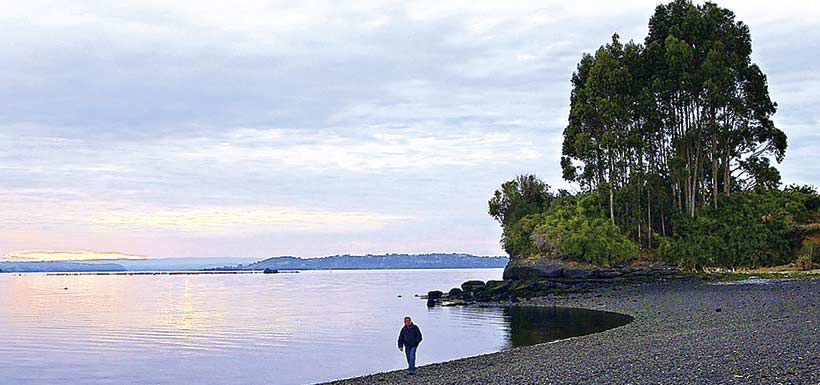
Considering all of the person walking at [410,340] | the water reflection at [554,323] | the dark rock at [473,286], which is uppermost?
the dark rock at [473,286]

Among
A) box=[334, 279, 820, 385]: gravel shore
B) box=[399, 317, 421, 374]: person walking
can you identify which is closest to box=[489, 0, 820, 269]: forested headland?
box=[334, 279, 820, 385]: gravel shore

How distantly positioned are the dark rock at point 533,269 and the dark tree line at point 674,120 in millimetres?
8278

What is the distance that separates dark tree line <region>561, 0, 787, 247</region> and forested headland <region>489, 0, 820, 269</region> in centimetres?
10

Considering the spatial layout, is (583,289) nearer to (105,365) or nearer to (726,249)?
(726,249)

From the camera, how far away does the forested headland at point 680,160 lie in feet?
215

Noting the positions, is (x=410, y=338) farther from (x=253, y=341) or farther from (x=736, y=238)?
(x=736, y=238)

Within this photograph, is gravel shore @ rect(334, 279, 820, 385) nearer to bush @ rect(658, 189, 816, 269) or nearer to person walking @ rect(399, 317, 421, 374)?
person walking @ rect(399, 317, 421, 374)

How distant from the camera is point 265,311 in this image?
207ft

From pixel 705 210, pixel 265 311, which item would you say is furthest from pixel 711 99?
pixel 265 311

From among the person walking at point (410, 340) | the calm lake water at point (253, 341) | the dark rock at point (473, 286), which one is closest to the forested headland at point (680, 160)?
the dark rock at point (473, 286)

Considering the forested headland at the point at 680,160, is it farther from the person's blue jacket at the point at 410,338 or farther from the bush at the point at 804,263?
the person's blue jacket at the point at 410,338

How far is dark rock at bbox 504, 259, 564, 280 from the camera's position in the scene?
222ft

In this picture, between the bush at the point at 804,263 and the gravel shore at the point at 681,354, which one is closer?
the gravel shore at the point at 681,354

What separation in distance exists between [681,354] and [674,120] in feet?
177
